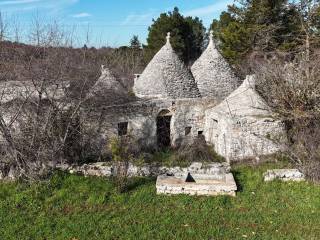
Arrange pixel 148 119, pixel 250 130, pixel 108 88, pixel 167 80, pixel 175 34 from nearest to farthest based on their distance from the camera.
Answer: pixel 250 130 < pixel 108 88 < pixel 148 119 < pixel 167 80 < pixel 175 34

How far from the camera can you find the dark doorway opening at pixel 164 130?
1531cm

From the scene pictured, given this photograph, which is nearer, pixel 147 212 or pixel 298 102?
pixel 147 212

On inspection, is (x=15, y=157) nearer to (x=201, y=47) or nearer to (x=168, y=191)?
(x=168, y=191)

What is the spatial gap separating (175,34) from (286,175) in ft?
84.5

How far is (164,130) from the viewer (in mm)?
15414

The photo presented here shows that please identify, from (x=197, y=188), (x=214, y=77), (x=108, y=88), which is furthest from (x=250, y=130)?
(x=108, y=88)

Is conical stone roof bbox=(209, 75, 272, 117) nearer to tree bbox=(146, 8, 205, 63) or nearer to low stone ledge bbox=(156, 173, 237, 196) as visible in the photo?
low stone ledge bbox=(156, 173, 237, 196)

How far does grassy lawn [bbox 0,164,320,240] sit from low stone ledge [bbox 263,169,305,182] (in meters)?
0.26

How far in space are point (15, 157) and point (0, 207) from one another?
1.38 metres

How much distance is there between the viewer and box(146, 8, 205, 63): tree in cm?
3362

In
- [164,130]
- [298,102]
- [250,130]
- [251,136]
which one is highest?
[298,102]

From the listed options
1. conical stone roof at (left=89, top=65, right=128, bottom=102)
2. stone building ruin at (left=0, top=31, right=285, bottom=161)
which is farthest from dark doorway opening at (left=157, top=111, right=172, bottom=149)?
conical stone roof at (left=89, top=65, right=128, bottom=102)

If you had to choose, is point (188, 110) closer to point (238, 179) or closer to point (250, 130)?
point (250, 130)

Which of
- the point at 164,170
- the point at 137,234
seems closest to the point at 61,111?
the point at 164,170
